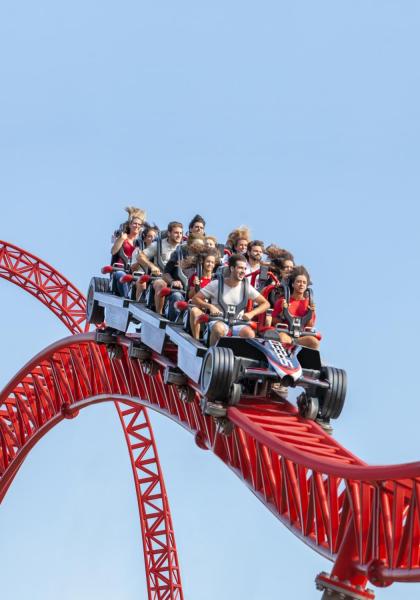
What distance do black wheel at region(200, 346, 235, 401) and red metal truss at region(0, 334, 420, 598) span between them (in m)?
0.23

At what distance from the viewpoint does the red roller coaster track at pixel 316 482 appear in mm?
8531

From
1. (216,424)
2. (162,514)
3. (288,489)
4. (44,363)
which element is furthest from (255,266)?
(162,514)

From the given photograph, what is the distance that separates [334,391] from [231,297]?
1.34 meters

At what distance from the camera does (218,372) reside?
1072 cm

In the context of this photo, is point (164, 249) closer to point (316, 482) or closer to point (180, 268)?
point (180, 268)

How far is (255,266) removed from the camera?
508 inches

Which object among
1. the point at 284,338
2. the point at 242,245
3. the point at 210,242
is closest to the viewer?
the point at 284,338

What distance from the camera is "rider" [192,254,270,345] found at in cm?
1144

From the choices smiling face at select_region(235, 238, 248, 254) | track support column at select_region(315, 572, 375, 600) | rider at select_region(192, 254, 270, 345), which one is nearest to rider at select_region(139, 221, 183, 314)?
smiling face at select_region(235, 238, 248, 254)

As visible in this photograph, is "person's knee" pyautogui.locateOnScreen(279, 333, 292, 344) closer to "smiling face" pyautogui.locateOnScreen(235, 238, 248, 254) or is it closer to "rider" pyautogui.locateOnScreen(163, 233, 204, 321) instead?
"rider" pyautogui.locateOnScreen(163, 233, 204, 321)

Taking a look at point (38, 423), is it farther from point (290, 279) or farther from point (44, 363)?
point (290, 279)

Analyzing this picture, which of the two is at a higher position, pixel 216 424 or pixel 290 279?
pixel 290 279

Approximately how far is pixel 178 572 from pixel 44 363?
A: 477cm

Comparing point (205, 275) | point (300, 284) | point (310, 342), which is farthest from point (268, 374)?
point (205, 275)
